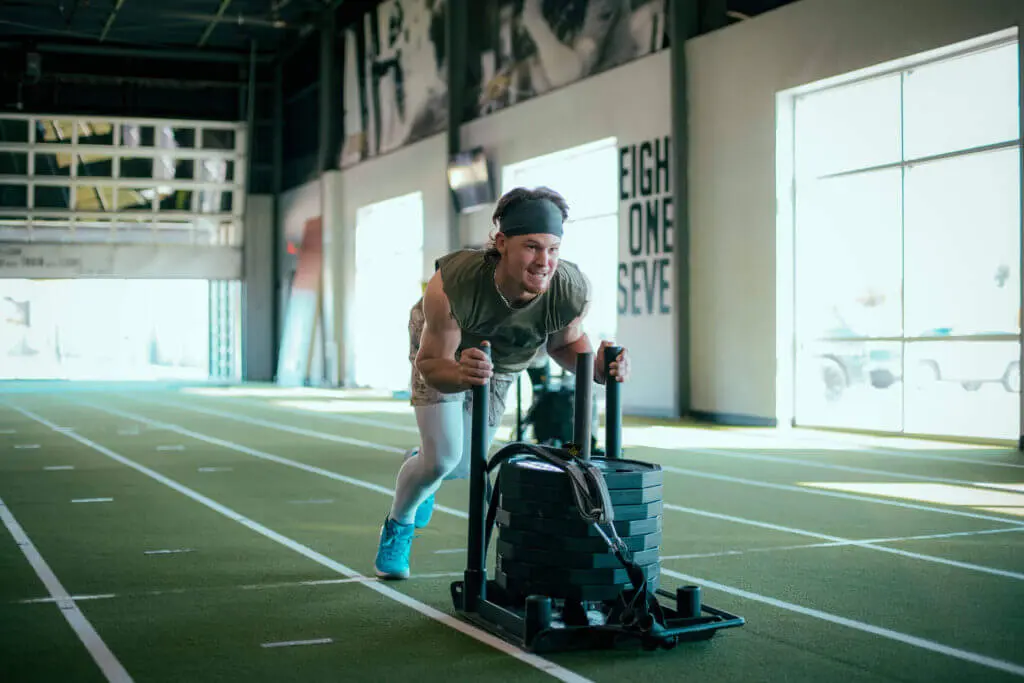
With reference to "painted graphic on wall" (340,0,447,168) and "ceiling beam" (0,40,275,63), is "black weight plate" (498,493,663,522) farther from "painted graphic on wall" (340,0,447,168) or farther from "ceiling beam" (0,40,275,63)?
"ceiling beam" (0,40,275,63)

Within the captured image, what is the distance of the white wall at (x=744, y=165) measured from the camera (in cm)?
1275

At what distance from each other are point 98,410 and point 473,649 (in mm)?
13833

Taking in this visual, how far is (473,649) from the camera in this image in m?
3.78

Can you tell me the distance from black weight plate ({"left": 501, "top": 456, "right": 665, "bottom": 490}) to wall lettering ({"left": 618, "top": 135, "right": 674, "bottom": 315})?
11.2 meters

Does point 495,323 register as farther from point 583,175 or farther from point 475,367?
point 583,175

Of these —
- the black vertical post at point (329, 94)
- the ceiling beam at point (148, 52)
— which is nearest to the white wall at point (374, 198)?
the black vertical post at point (329, 94)

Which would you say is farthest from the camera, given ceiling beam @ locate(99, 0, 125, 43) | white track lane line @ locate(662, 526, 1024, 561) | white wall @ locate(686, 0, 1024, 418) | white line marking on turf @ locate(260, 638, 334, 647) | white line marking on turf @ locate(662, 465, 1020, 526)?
ceiling beam @ locate(99, 0, 125, 43)

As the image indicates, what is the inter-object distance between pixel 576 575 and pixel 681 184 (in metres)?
11.6

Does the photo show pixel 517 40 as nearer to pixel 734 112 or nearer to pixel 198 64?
pixel 734 112

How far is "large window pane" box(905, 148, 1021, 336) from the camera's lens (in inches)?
456

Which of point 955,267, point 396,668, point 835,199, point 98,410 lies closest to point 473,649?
point 396,668

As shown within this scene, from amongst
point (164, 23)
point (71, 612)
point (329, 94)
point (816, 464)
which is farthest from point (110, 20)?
point (71, 612)

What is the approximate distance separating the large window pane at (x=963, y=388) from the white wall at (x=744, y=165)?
1.62 m

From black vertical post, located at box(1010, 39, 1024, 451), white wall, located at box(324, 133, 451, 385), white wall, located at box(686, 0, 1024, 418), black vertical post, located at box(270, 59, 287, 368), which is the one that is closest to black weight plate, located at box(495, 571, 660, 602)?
black vertical post, located at box(1010, 39, 1024, 451)
